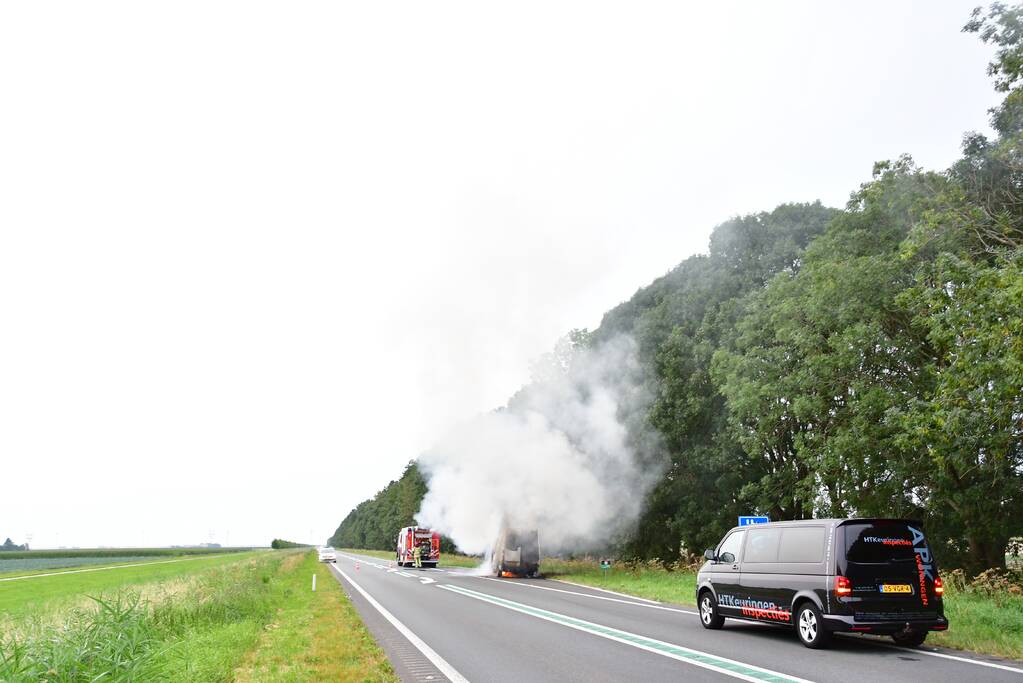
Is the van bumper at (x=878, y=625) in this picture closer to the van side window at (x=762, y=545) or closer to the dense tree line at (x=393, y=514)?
the van side window at (x=762, y=545)

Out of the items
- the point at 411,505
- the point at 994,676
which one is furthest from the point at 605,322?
the point at 411,505

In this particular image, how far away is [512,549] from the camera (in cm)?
3331

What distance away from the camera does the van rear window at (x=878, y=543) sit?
432 inches

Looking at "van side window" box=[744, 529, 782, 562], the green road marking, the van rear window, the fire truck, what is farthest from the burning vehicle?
the van rear window

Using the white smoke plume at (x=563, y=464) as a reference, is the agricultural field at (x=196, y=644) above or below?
below

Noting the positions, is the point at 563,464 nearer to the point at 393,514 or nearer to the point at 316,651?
the point at 316,651

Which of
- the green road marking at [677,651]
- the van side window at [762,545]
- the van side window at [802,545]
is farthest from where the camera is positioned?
the van side window at [762,545]

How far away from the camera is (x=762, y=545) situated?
12688mm

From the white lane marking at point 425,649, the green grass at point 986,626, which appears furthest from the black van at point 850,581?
the white lane marking at point 425,649

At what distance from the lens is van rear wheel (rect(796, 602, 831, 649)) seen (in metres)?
10.8

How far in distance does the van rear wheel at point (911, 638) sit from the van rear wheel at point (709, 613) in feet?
9.51

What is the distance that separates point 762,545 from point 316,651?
24.7 ft

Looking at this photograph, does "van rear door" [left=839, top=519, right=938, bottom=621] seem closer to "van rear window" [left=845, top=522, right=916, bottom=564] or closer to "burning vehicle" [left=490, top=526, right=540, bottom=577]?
"van rear window" [left=845, top=522, right=916, bottom=564]

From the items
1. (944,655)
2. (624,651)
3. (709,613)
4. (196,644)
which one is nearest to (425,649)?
(624,651)
